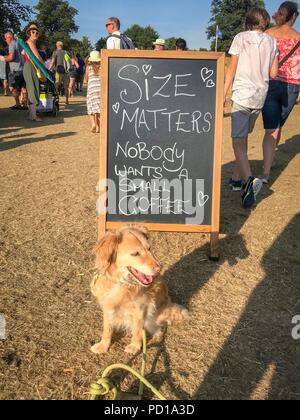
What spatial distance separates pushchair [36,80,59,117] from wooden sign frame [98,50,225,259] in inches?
297

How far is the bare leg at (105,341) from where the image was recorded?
2.52 m

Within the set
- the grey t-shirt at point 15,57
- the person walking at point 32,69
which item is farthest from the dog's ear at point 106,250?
the grey t-shirt at point 15,57

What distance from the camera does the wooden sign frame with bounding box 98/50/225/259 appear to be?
3.45 metres

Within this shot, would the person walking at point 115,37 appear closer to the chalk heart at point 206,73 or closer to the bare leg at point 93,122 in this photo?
the bare leg at point 93,122

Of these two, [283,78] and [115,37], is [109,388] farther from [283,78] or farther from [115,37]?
[115,37]

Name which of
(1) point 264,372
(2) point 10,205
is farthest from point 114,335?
(2) point 10,205

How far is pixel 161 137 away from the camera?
3.63 m

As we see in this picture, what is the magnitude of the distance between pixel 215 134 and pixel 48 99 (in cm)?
875

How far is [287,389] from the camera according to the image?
226 cm

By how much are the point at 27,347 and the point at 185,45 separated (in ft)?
32.2

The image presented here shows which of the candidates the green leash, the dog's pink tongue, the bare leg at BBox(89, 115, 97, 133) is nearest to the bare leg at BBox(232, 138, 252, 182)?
the dog's pink tongue

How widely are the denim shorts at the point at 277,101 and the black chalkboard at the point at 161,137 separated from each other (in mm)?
2340

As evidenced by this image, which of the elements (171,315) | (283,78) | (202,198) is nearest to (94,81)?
(283,78)
